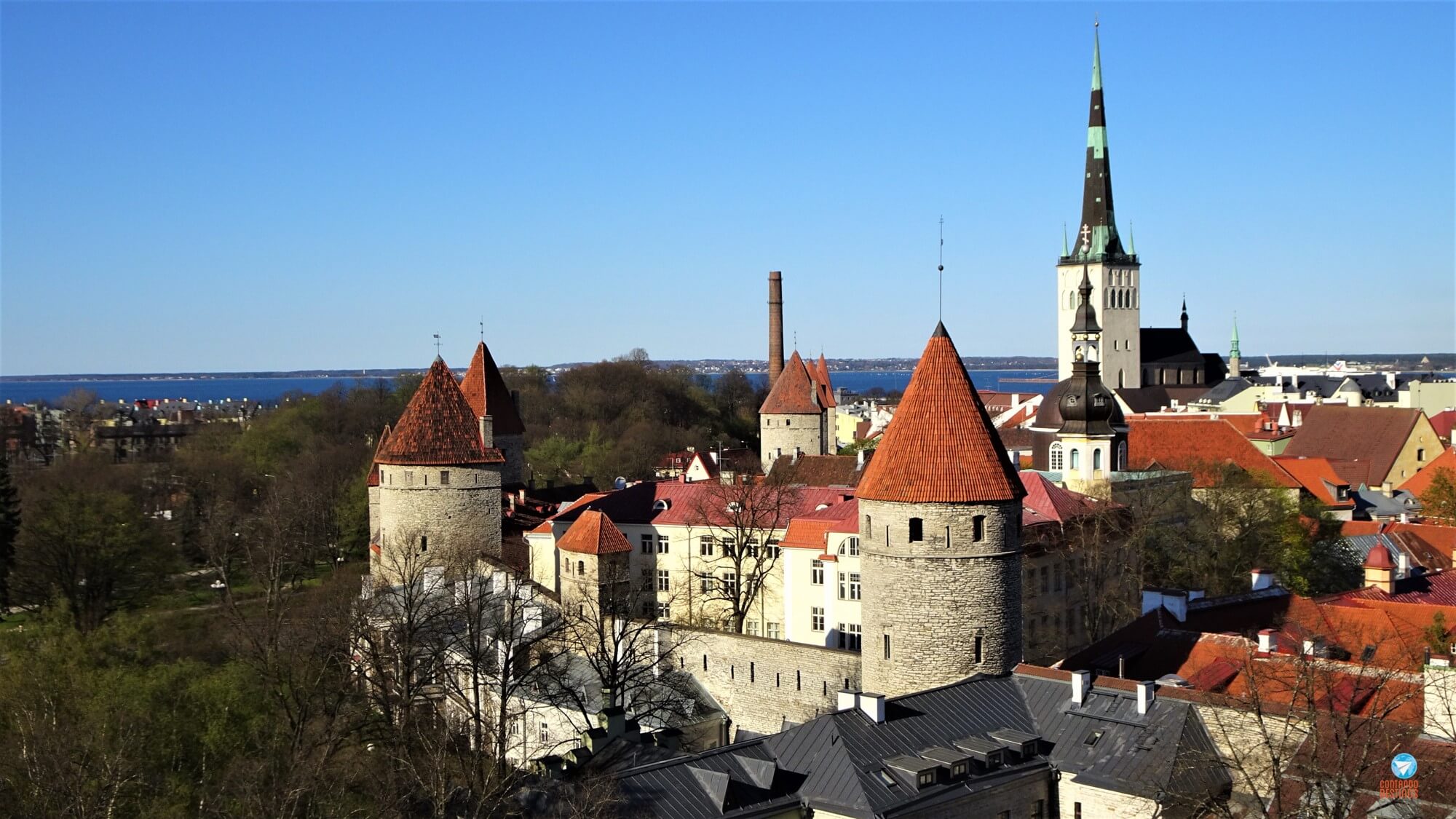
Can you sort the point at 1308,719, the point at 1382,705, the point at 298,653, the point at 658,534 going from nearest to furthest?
Result: 1. the point at 1308,719
2. the point at 1382,705
3. the point at 298,653
4. the point at 658,534

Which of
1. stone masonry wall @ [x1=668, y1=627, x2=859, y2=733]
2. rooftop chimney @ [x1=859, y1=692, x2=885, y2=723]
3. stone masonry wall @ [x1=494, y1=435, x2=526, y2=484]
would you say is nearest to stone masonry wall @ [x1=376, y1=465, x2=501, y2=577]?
stone masonry wall @ [x1=494, y1=435, x2=526, y2=484]

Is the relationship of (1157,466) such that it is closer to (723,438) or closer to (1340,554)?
(1340,554)

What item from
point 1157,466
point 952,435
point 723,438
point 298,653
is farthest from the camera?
point 723,438

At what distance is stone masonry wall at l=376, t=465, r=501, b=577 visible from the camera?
39625 mm

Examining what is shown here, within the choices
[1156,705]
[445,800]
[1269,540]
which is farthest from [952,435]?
[1269,540]

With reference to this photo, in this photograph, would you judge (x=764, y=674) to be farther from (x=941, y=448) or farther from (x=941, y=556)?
(x=941, y=448)

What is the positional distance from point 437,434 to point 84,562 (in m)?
13.9

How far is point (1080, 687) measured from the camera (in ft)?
74.9

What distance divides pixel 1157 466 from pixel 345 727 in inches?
1157

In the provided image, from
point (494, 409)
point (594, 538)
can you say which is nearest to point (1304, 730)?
point (594, 538)

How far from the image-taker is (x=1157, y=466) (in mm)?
47906

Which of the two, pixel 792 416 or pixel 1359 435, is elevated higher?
pixel 792 416

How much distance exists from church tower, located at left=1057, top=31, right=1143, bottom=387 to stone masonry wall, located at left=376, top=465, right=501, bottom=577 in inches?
2337

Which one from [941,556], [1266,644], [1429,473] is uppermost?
[941,556]
